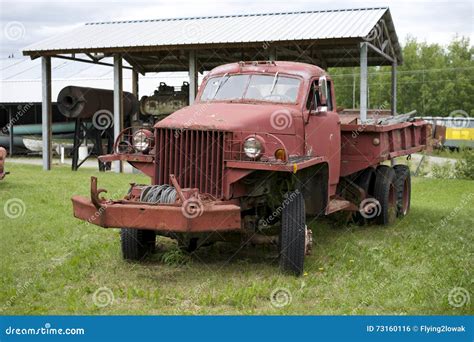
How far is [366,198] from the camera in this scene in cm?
1162

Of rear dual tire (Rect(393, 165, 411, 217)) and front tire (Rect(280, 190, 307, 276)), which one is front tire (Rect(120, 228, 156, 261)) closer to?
front tire (Rect(280, 190, 307, 276))

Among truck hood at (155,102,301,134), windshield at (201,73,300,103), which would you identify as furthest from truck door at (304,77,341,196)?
truck hood at (155,102,301,134)

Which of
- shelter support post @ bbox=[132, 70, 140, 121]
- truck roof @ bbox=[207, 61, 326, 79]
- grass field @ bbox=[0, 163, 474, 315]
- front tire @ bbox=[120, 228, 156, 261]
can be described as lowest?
grass field @ bbox=[0, 163, 474, 315]

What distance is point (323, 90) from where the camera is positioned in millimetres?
9773

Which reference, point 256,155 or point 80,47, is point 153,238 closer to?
point 256,155

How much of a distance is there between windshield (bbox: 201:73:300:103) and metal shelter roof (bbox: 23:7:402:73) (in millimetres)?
8297

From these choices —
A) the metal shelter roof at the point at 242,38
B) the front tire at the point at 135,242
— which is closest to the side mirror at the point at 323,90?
the front tire at the point at 135,242

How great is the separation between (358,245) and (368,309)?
3217 millimetres

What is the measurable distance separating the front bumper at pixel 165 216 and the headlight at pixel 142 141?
114 centimetres

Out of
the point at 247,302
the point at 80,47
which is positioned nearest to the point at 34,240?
the point at 247,302

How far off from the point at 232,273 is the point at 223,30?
43.3 feet

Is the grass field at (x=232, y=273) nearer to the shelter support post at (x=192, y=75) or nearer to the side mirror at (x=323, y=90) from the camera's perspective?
the side mirror at (x=323, y=90)

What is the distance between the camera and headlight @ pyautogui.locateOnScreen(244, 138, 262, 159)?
761 cm

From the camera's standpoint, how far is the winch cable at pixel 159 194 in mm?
7609
